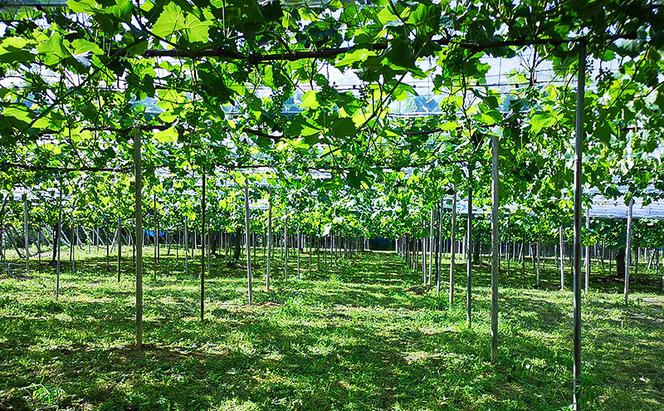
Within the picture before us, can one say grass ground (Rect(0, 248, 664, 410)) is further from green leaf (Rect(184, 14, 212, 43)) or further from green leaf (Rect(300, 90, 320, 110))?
green leaf (Rect(184, 14, 212, 43))

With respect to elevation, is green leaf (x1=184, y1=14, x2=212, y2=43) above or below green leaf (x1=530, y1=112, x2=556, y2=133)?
above

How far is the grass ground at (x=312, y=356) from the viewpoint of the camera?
433 centimetres

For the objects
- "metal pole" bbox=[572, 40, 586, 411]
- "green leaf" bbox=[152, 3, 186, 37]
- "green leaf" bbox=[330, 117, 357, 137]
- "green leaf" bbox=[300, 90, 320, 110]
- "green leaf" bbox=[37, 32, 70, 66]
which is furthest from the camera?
"green leaf" bbox=[300, 90, 320, 110]

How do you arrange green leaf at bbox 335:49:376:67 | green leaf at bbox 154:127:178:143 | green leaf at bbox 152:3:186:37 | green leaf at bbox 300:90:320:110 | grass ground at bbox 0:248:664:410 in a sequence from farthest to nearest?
grass ground at bbox 0:248:664:410 < green leaf at bbox 154:127:178:143 < green leaf at bbox 300:90:320:110 < green leaf at bbox 335:49:376:67 < green leaf at bbox 152:3:186:37

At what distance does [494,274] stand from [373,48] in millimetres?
3434

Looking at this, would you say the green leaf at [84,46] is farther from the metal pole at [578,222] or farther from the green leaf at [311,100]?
the metal pole at [578,222]

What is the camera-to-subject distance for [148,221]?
20438mm

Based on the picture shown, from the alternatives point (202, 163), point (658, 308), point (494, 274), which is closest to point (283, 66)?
point (494, 274)

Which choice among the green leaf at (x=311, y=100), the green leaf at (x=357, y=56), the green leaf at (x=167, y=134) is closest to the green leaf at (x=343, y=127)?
the green leaf at (x=357, y=56)

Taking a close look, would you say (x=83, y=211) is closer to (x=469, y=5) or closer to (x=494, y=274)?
(x=494, y=274)

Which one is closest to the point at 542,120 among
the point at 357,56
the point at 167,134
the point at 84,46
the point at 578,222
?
the point at 578,222

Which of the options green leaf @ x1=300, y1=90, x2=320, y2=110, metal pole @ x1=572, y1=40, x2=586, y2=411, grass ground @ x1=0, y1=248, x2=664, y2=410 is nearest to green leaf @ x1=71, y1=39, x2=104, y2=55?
green leaf @ x1=300, y1=90, x2=320, y2=110

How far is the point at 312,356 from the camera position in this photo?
5.74m

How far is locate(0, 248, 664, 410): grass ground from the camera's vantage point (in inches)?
171
